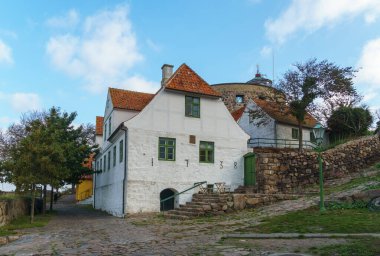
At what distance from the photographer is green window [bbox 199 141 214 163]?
23.1 m

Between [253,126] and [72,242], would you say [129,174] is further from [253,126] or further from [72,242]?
[253,126]

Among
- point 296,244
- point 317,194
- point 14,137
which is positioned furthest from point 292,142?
point 14,137

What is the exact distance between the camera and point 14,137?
42.1m

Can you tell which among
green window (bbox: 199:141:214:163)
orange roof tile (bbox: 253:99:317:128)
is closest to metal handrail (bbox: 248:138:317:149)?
orange roof tile (bbox: 253:99:317:128)

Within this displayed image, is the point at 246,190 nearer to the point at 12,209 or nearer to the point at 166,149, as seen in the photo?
the point at 166,149

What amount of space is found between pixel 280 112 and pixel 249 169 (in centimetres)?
950

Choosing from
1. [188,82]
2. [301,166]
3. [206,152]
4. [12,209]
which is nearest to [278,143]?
[301,166]

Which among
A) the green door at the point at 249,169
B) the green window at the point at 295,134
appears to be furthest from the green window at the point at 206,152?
the green window at the point at 295,134

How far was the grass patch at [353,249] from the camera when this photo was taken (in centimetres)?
732

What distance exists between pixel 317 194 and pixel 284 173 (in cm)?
405

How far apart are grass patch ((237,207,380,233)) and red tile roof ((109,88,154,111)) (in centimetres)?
1418

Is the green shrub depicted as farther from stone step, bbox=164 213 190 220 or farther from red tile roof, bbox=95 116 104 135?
red tile roof, bbox=95 116 104 135

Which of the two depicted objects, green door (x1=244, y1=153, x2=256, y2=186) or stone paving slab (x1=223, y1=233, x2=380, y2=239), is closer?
stone paving slab (x1=223, y1=233, x2=380, y2=239)

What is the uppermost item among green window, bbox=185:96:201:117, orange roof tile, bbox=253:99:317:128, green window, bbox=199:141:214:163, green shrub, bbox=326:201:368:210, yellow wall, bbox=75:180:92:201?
orange roof tile, bbox=253:99:317:128
